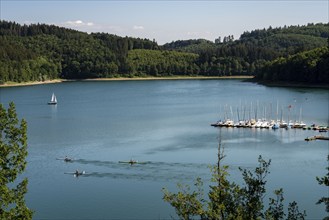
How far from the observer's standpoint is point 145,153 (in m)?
45.9

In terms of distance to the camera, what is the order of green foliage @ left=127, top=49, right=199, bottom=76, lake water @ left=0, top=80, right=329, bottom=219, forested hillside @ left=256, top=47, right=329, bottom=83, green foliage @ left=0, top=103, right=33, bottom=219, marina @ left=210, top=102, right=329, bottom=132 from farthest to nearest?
green foliage @ left=127, top=49, right=199, bottom=76 < forested hillside @ left=256, top=47, right=329, bottom=83 < marina @ left=210, top=102, right=329, bottom=132 < lake water @ left=0, top=80, right=329, bottom=219 < green foliage @ left=0, top=103, right=33, bottom=219

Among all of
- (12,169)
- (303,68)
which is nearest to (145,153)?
(12,169)

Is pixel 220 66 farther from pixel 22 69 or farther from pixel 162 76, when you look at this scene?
pixel 22 69

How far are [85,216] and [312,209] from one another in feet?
42.2

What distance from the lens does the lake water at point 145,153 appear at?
103 ft

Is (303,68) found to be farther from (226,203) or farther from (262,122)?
(226,203)

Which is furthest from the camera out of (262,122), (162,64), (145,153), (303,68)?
(162,64)

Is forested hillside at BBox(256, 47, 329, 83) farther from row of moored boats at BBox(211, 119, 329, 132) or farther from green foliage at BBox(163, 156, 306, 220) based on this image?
green foliage at BBox(163, 156, 306, 220)

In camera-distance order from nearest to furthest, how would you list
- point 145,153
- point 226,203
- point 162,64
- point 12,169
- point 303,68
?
point 226,203, point 12,169, point 145,153, point 303,68, point 162,64

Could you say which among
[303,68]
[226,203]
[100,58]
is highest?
[100,58]

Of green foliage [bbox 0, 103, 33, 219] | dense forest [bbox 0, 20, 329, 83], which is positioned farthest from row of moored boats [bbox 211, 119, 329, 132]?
dense forest [bbox 0, 20, 329, 83]

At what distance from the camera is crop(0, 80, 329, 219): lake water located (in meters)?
31.3

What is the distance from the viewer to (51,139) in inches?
2170

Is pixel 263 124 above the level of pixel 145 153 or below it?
above
